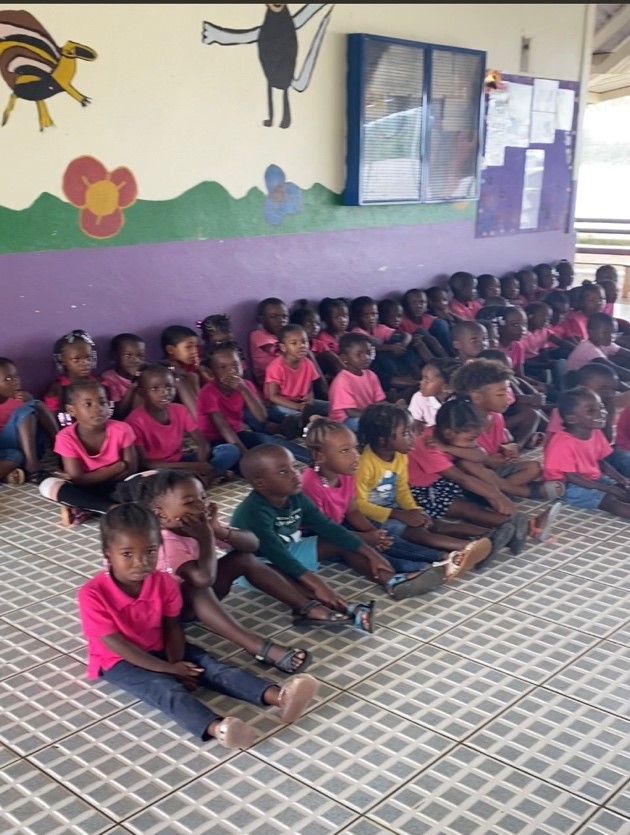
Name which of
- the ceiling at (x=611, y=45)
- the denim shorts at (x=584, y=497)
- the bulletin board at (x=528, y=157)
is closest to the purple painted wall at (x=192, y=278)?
the bulletin board at (x=528, y=157)

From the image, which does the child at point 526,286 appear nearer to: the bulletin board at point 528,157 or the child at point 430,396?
the bulletin board at point 528,157

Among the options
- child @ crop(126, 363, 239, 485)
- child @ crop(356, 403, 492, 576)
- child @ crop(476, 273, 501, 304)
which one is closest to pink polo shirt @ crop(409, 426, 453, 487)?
child @ crop(356, 403, 492, 576)

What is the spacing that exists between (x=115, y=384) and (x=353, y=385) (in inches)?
43.2

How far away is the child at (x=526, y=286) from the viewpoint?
6.43 m

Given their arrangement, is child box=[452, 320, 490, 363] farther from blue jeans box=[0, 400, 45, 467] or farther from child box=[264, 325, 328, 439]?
blue jeans box=[0, 400, 45, 467]

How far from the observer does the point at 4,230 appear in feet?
12.4

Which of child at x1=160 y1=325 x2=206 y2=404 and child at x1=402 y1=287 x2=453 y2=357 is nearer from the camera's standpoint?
child at x1=160 y1=325 x2=206 y2=404

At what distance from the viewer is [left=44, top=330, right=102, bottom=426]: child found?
3840 mm

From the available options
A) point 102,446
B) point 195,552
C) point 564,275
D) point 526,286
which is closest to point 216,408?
point 102,446

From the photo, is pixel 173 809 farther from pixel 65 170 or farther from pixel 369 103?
pixel 369 103

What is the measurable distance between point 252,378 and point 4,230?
1619 millimetres

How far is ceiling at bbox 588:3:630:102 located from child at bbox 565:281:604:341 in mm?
2526

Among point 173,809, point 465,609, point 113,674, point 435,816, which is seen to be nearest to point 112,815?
point 173,809

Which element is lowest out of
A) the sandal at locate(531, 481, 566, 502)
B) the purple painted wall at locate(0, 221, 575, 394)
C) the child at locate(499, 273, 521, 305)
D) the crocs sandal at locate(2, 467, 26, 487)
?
the crocs sandal at locate(2, 467, 26, 487)
